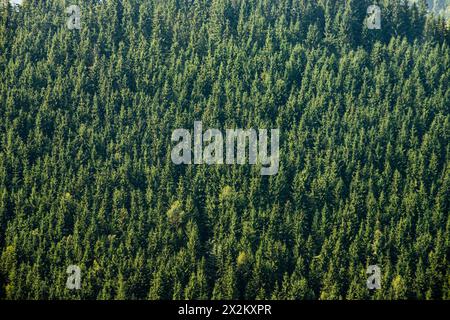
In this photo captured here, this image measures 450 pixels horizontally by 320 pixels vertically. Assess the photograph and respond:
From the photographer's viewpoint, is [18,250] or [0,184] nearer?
[18,250]

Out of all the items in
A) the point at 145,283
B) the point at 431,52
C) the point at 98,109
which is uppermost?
the point at 431,52

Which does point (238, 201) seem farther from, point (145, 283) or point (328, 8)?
point (328, 8)

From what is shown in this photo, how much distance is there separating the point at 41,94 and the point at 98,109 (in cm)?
1313

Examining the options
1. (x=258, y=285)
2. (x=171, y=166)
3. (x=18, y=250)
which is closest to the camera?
(x=258, y=285)

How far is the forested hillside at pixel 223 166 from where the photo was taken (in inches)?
5359

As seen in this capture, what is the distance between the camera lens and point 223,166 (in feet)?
502

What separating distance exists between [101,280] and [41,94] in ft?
175

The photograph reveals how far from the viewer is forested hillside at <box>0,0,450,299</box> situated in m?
136

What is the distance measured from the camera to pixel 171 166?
511ft
